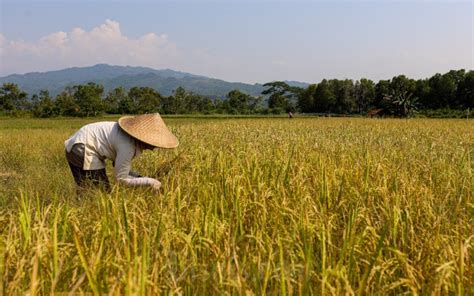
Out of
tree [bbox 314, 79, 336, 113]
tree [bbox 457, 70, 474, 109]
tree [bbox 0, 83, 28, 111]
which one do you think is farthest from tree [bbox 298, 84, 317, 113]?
tree [bbox 0, 83, 28, 111]

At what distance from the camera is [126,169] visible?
3.43 metres

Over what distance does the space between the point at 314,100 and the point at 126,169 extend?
7088 cm

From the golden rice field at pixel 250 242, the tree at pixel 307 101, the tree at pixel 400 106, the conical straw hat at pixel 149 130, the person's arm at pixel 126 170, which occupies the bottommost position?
the golden rice field at pixel 250 242

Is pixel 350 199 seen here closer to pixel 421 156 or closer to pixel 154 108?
pixel 421 156

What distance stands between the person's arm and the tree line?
173 ft

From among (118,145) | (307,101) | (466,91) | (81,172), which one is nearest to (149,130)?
(118,145)

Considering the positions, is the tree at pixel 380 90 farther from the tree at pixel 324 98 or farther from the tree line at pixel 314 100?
the tree at pixel 324 98

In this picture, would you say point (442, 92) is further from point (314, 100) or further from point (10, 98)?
point (10, 98)

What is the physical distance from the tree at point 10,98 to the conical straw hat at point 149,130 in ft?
211

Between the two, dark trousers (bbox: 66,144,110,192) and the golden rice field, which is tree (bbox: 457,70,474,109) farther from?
dark trousers (bbox: 66,144,110,192)

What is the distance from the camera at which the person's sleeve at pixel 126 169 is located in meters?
3.33

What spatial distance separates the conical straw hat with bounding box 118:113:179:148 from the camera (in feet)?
11.1

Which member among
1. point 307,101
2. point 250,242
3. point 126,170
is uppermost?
point 307,101

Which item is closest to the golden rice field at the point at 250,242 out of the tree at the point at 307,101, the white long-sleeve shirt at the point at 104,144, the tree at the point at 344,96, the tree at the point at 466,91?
the white long-sleeve shirt at the point at 104,144
